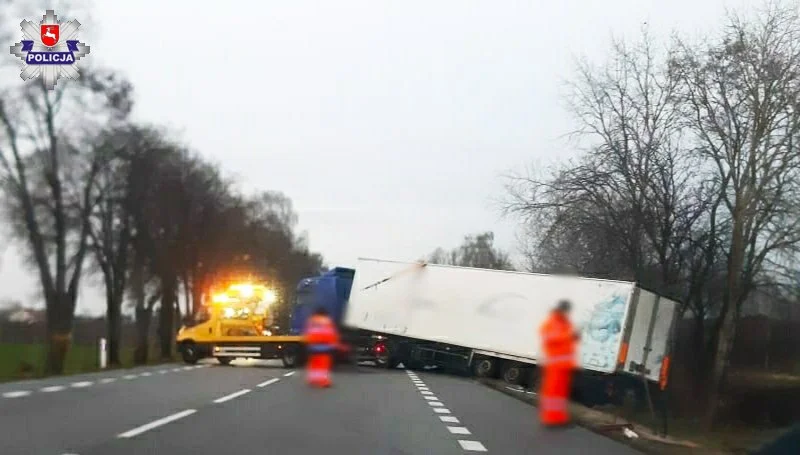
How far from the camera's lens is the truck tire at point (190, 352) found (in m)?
9.36

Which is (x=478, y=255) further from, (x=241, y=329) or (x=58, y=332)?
(x=58, y=332)

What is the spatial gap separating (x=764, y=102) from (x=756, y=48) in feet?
5.36

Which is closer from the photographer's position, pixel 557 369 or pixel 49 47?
pixel 557 369

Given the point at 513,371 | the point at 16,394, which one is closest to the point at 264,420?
the point at 16,394

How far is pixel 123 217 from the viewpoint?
523 inches

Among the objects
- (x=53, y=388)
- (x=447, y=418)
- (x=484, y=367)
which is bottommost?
(x=53, y=388)

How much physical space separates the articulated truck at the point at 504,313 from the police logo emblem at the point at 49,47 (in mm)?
3073

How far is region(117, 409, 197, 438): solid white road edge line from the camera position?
43.8 feet

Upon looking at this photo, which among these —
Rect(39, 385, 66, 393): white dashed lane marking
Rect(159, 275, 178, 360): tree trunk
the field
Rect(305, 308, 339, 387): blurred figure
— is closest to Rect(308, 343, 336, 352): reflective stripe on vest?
Rect(305, 308, 339, 387): blurred figure

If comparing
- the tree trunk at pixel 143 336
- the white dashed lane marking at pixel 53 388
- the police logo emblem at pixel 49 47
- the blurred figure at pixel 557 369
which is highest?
the police logo emblem at pixel 49 47

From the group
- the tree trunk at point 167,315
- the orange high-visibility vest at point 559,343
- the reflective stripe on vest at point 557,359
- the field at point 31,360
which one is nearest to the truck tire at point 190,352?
the tree trunk at point 167,315

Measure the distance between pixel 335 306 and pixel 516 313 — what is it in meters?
0.68

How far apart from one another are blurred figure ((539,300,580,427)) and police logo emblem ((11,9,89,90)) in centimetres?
495

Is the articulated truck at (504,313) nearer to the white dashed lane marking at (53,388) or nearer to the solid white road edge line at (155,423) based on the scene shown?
the solid white road edge line at (155,423)
